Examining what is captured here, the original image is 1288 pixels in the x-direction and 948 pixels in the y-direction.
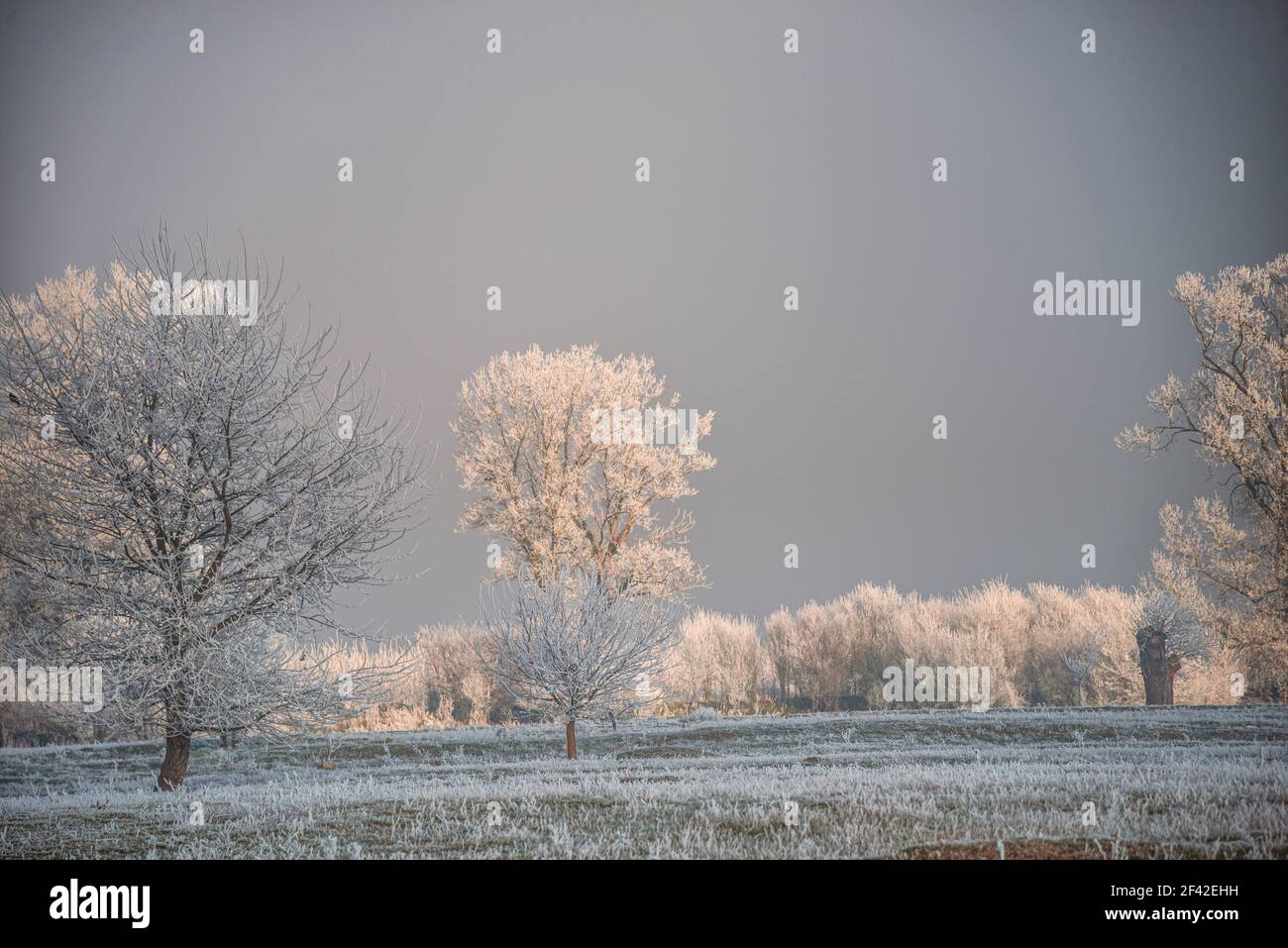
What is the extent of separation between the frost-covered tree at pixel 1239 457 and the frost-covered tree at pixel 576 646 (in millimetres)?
21326

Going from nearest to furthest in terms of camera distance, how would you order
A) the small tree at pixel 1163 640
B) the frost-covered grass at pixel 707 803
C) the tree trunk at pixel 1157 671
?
the frost-covered grass at pixel 707 803 < the tree trunk at pixel 1157 671 < the small tree at pixel 1163 640

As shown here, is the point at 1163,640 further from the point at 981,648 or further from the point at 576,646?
the point at 576,646

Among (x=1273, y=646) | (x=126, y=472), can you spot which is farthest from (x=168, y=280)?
(x=1273, y=646)

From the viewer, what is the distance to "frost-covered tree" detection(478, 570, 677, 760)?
20578mm

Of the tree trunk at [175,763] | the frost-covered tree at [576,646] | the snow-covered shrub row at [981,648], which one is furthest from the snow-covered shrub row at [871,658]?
the tree trunk at [175,763]

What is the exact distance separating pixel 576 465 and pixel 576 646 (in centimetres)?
1688

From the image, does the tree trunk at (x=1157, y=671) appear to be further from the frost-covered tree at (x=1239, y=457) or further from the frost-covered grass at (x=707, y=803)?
the frost-covered grass at (x=707, y=803)

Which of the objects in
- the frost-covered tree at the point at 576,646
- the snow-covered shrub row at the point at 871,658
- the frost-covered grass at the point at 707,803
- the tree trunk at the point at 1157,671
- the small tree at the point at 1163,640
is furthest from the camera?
the snow-covered shrub row at the point at 871,658

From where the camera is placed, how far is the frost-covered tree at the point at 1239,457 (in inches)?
1236

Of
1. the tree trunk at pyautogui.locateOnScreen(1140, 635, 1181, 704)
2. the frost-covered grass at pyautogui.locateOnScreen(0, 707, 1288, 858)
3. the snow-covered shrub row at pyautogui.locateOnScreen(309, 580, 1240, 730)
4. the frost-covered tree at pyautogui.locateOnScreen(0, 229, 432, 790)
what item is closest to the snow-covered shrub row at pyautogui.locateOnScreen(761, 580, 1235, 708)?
the snow-covered shrub row at pyautogui.locateOnScreen(309, 580, 1240, 730)

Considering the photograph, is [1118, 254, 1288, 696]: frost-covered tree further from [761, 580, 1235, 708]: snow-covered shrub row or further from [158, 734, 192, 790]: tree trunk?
[158, 734, 192, 790]: tree trunk

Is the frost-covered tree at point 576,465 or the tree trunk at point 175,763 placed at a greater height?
the frost-covered tree at point 576,465

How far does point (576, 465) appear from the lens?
37.1 meters

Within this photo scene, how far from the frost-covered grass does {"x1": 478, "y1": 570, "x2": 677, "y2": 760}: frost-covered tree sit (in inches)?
53.1
